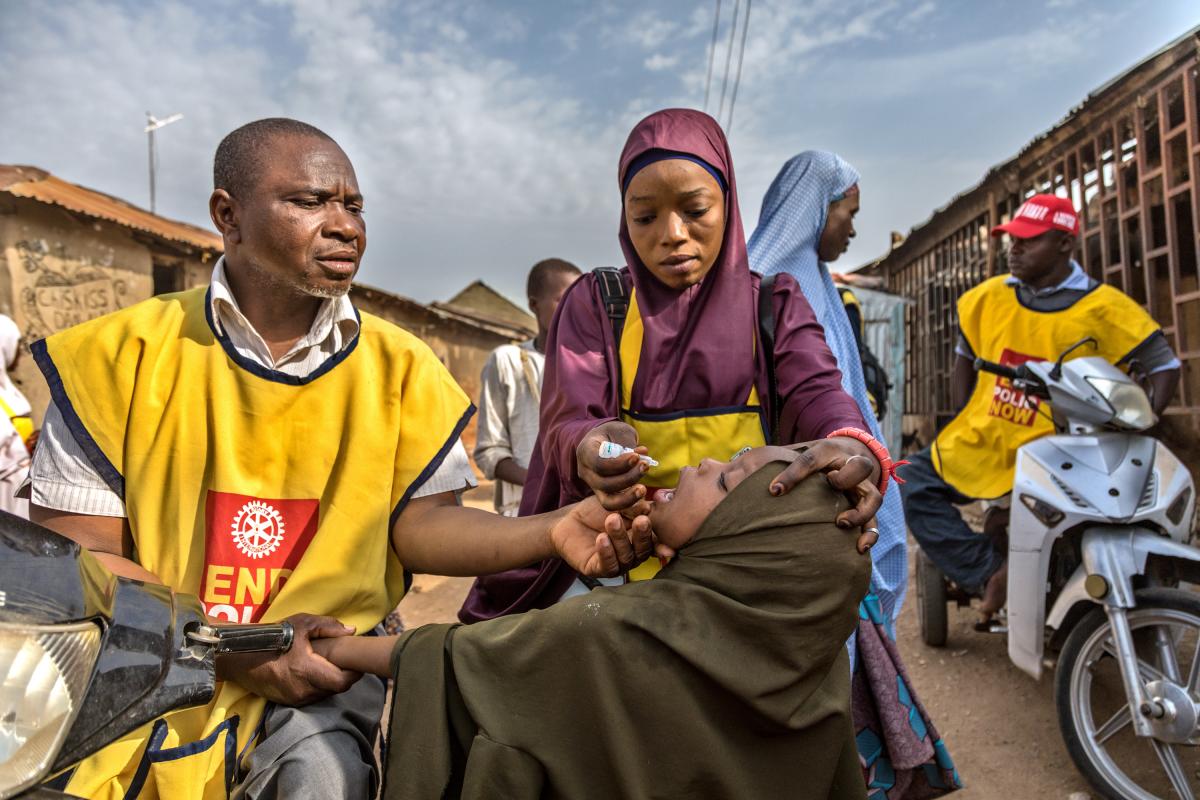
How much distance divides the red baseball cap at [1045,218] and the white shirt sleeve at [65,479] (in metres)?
3.84

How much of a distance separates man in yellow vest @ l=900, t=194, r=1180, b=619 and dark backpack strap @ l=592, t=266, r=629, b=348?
2.51m

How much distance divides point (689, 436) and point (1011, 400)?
109 inches

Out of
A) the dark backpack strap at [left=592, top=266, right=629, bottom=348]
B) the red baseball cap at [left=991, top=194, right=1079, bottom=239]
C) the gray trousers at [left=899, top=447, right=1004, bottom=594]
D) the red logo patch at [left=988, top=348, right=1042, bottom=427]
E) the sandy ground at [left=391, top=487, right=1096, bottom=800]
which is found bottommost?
the sandy ground at [left=391, top=487, right=1096, bottom=800]

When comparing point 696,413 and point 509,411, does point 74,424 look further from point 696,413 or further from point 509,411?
point 509,411

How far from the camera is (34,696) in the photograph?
87cm

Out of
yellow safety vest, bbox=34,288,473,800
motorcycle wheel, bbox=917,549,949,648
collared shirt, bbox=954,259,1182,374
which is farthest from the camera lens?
motorcycle wheel, bbox=917,549,949,648

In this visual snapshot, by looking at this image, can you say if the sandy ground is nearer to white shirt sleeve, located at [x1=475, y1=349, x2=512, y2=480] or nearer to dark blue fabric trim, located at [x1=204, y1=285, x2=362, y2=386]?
white shirt sleeve, located at [x1=475, y1=349, x2=512, y2=480]

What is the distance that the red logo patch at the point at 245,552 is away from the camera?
5.36 feet

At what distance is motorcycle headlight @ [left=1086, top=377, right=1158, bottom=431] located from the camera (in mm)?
3127

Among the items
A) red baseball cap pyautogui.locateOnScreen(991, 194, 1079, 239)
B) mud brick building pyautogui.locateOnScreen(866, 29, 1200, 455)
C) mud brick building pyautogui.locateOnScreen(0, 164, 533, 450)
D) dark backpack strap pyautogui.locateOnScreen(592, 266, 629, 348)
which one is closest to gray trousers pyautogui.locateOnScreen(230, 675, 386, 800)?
dark backpack strap pyautogui.locateOnScreen(592, 266, 629, 348)

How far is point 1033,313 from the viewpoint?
Result: 390 centimetres

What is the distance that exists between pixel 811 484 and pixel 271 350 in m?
1.22

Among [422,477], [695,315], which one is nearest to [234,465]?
[422,477]

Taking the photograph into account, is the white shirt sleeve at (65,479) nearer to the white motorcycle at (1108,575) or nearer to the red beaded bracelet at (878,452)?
the red beaded bracelet at (878,452)
